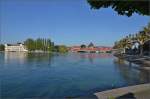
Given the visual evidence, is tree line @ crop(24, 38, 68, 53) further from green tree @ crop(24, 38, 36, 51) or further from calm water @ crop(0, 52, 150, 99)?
calm water @ crop(0, 52, 150, 99)

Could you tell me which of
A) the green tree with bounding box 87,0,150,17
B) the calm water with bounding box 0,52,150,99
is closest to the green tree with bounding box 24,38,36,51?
the calm water with bounding box 0,52,150,99

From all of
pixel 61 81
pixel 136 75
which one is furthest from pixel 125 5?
pixel 136 75

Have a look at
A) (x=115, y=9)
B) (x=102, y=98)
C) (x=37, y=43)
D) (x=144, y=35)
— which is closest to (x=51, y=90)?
(x=102, y=98)

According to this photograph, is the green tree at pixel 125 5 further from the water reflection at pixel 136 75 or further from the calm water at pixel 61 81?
the water reflection at pixel 136 75

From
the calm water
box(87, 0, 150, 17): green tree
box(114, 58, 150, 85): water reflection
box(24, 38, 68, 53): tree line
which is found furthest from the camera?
box(24, 38, 68, 53): tree line

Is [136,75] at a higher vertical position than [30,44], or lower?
lower

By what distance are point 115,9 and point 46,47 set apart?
177129mm

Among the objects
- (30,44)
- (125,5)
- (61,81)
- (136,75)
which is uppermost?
(30,44)

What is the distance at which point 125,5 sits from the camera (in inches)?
355

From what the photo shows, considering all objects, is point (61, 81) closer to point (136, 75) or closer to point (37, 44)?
point (136, 75)

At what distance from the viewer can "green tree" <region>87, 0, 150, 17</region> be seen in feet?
28.8

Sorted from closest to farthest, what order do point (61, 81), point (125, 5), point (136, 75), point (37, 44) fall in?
point (125, 5)
point (61, 81)
point (136, 75)
point (37, 44)

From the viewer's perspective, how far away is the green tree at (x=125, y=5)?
8.79m

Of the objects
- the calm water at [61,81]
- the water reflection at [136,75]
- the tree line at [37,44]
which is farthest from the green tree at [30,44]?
the water reflection at [136,75]
